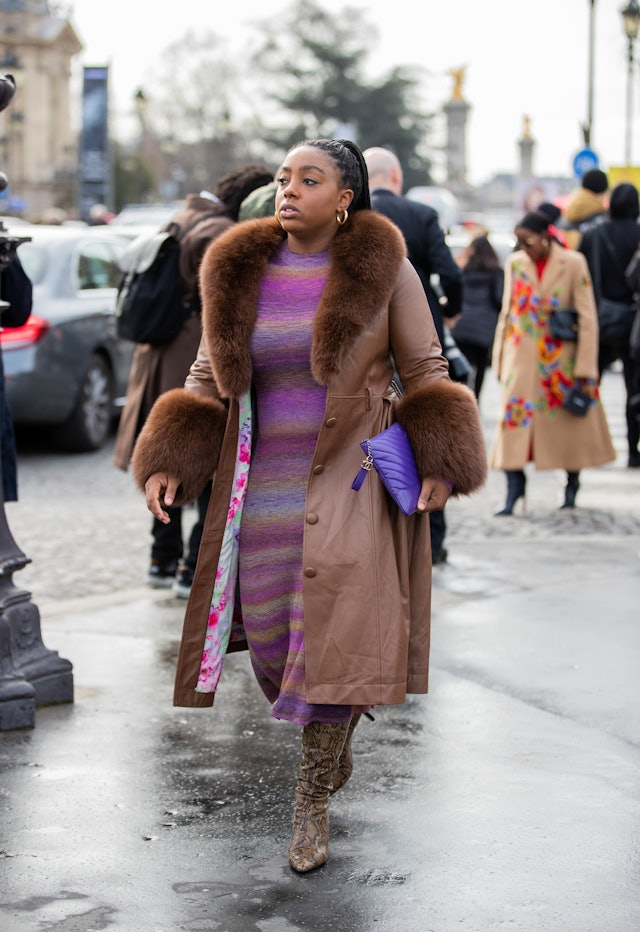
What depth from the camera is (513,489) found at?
9.66 meters

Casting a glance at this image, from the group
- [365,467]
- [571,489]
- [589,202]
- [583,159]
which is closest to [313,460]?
[365,467]

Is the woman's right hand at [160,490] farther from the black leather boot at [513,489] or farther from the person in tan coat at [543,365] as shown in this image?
the black leather boot at [513,489]

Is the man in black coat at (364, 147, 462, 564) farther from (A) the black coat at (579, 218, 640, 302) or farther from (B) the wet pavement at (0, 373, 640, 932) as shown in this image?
(A) the black coat at (579, 218, 640, 302)

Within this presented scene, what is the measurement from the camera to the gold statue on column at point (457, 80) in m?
82.4

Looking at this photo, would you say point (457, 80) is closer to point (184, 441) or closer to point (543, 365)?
point (543, 365)

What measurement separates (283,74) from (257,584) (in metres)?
70.5

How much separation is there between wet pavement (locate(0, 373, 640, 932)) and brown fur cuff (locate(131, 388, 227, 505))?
3.01 feet

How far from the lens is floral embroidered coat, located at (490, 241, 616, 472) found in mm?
9352

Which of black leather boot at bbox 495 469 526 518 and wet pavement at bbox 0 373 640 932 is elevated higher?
black leather boot at bbox 495 469 526 518

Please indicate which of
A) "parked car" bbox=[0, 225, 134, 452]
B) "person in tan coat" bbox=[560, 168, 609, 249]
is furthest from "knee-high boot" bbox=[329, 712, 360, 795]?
"person in tan coat" bbox=[560, 168, 609, 249]

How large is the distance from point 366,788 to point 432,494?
40.8 inches

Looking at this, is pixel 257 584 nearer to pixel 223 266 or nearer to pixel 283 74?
pixel 223 266

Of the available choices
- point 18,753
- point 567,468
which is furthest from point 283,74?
point 18,753

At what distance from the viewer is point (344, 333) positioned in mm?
3773
